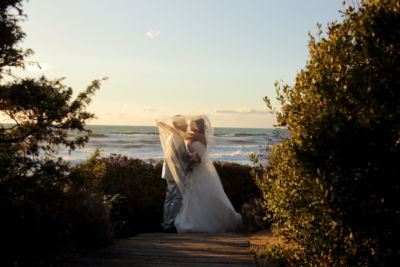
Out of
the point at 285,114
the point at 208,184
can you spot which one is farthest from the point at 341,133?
the point at 208,184

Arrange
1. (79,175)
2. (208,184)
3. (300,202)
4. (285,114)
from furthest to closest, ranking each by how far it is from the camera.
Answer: (208,184) → (79,175) → (285,114) → (300,202)

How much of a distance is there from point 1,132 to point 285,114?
395cm

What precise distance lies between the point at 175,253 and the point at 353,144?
3371mm

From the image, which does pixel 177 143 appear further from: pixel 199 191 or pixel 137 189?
pixel 137 189

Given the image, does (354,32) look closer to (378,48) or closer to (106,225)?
(378,48)

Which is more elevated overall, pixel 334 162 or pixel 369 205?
pixel 334 162

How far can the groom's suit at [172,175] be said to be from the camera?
9.52 meters

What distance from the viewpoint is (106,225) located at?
22.5 ft

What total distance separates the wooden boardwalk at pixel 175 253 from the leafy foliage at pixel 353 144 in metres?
1.67

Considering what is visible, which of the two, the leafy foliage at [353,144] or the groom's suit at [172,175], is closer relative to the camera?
the leafy foliage at [353,144]

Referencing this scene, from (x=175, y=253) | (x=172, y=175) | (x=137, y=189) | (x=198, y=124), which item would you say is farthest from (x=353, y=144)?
(x=137, y=189)

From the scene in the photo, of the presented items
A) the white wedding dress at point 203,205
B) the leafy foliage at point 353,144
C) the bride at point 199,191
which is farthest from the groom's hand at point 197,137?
the leafy foliage at point 353,144

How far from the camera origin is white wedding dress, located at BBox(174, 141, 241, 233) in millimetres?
9273

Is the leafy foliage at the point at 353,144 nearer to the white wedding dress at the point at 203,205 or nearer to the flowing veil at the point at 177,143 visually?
the white wedding dress at the point at 203,205
